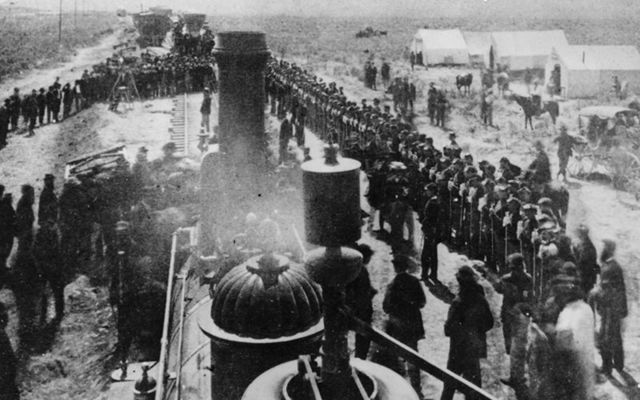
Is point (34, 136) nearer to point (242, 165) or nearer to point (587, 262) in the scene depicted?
point (242, 165)

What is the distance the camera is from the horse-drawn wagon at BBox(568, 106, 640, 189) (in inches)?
645

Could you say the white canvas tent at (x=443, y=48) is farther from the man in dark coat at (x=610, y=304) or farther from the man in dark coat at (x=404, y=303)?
the man in dark coat at (x=404, y=303)

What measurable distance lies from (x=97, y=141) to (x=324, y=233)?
20.8m

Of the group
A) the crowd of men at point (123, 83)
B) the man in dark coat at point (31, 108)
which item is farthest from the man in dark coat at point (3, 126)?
the crowd of men at point (123, 83)

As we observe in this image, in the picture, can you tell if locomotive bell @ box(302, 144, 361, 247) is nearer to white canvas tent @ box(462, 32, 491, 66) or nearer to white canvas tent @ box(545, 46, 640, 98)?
white canvas tent @ box(545, 46, 640, 98)

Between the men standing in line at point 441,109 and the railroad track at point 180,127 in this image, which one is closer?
the railroad track at point 180,127

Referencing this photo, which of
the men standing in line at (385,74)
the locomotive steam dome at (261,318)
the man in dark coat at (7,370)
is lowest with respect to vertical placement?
the man in dark coat at (7,370)

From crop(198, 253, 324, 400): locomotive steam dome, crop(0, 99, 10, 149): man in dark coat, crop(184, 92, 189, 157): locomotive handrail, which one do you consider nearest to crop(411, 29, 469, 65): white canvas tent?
crop(184, 92, 189, 157): locomotive handrail

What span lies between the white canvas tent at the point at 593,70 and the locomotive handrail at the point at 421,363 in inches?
1092

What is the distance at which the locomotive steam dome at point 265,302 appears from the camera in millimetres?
5285

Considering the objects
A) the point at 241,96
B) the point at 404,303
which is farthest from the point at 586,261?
the point at 241,96

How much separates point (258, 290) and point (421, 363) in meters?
2.04

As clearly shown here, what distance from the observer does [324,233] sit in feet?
11.4

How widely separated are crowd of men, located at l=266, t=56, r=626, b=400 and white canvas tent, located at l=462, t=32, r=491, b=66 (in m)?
25.2
